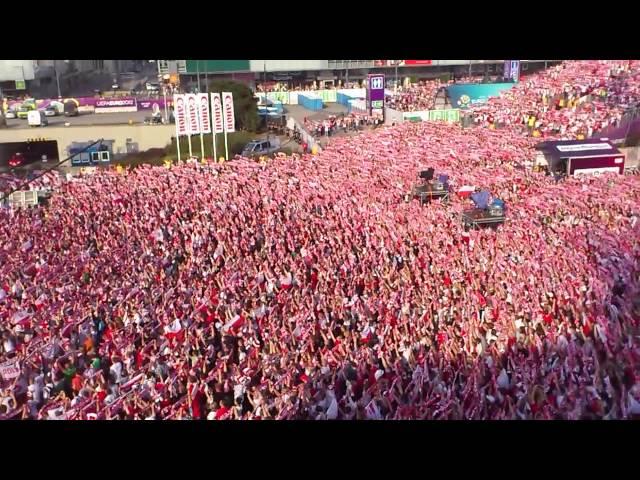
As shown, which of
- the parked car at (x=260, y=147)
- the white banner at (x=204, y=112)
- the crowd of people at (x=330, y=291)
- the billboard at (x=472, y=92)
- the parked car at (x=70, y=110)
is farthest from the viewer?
the parked car at (x=260, y=147)

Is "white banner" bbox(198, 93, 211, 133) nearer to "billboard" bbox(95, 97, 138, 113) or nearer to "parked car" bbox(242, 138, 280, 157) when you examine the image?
"parked car" bbox(242, 138, 280, 157)

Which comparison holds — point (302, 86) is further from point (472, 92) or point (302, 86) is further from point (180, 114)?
point (472, 92)

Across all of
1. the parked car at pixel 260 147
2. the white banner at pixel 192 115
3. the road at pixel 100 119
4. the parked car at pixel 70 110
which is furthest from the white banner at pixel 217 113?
the parked car at pixel 70 110

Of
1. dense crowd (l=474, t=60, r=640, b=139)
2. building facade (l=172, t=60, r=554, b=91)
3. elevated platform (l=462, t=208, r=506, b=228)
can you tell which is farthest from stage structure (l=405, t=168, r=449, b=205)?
building facade (l=172, t=60, r=554, b=91)

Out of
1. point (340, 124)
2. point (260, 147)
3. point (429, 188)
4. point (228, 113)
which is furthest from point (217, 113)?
point (429, 188)

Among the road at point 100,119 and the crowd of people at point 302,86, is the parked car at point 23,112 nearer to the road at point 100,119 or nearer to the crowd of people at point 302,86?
the road at point 100,119
